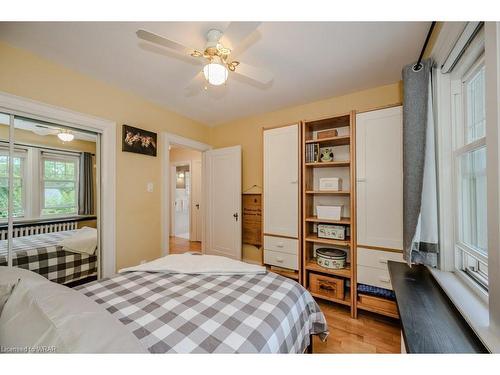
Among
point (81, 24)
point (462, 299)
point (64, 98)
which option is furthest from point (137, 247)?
point (462, 299)

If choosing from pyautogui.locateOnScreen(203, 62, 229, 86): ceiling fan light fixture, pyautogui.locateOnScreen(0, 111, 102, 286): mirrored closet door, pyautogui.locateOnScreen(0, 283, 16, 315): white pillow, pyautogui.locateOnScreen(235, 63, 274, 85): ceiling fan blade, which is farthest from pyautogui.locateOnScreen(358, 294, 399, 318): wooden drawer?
pyautogui.locateOnScreen(0, 111, 102, 286): mirrored closet door

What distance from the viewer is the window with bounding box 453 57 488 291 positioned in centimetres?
105

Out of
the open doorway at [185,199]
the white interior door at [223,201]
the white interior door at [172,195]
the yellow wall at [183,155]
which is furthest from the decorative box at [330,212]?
the white interior door at [172,195]

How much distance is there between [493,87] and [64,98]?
2884mm

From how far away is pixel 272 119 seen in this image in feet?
9.70

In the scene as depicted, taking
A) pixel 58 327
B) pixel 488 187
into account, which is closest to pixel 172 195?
pixel 58 327

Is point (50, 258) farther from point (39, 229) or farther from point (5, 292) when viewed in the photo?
point (5, 292)

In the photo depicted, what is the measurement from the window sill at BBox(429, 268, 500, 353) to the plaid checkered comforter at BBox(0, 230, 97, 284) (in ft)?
9.42

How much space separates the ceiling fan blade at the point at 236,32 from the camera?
3.53ft

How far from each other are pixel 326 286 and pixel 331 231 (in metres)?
0.57

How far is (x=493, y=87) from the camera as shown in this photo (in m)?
0.70
